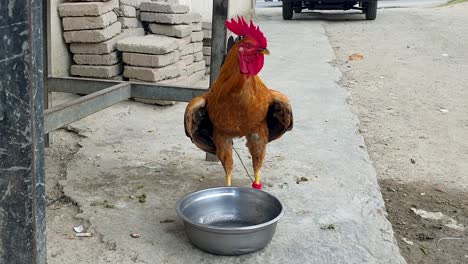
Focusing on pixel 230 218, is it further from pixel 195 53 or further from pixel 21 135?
pixel 195 53

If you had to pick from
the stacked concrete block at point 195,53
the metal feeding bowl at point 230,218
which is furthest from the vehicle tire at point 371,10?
the metal feeding bowl at point 230,218

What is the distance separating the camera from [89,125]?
4.35 m

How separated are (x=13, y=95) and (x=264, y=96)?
1.46 metres

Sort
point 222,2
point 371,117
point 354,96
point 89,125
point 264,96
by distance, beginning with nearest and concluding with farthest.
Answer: point 264,96 → point 222,2 → point 89,125 → point 371,117 → point 354,96

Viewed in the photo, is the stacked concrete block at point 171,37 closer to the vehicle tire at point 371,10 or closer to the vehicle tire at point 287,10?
the vehicle tire at point 287,10

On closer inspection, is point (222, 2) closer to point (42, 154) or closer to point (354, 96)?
point (42, 154)

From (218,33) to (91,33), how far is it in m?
1.56

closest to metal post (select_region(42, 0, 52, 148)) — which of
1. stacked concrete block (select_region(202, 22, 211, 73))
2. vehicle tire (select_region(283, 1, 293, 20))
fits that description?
stacked concrete block (select_region(202, 22, 211, 73))

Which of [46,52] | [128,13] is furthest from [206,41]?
[46,52]

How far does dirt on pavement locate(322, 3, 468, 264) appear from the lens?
3.20 m

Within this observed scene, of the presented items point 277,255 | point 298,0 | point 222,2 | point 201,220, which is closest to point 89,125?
point 222,2

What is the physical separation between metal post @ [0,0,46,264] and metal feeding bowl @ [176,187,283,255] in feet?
2.58

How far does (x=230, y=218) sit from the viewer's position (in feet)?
9.23

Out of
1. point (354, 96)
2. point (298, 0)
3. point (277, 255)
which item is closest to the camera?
point (277, 255)
